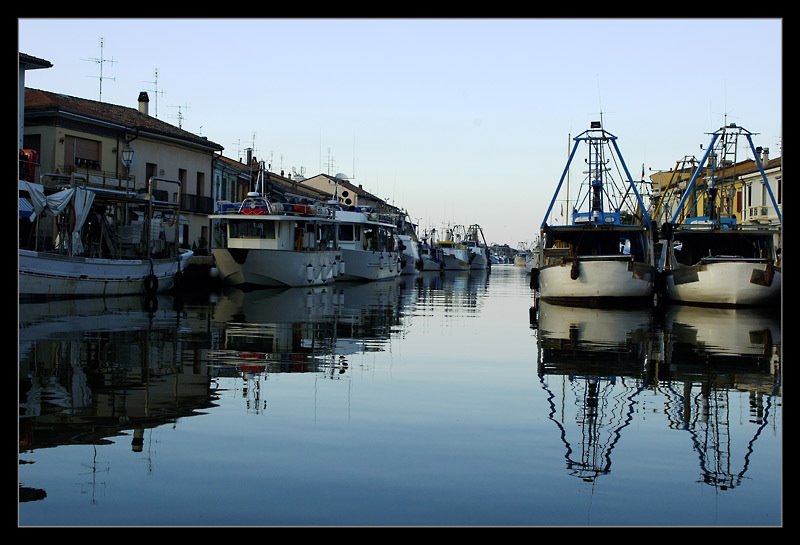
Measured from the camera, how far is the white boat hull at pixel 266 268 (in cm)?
3941

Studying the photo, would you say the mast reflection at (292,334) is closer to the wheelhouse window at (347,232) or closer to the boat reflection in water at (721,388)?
the boat reflection in water at (721,388)

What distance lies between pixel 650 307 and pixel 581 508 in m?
24.4

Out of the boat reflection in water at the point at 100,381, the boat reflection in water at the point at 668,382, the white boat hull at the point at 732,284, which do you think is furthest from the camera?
the white boat hull at the point at 732,284

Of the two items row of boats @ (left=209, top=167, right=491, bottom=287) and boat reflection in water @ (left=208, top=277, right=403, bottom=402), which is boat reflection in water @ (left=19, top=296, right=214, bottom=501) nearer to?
boat reflection in water @ (left=208, top=277, right=403, bottom=402)

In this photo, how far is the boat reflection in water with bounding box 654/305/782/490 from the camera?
798 centimetres

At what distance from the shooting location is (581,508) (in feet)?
19.9

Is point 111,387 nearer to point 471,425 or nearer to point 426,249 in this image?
point 471,425

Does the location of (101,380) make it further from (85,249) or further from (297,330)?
(85,249)

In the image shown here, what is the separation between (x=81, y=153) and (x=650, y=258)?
A: 26134 mm

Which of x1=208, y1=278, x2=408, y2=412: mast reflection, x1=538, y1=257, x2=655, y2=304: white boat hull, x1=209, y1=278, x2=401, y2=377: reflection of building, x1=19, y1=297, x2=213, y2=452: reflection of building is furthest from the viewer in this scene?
x1=538, y1=257, x2=655, y2=304: white boat hull

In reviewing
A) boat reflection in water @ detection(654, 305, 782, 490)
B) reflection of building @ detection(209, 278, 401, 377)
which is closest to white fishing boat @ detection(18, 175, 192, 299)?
reflection of building @ detection(209, 278, 401, 377)

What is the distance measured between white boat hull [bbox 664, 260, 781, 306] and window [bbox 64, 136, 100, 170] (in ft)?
90.1

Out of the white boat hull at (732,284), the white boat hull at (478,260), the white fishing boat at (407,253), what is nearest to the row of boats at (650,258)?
the white boat hull at (732,284)

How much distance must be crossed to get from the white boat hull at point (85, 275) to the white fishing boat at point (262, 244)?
331 centimetres
